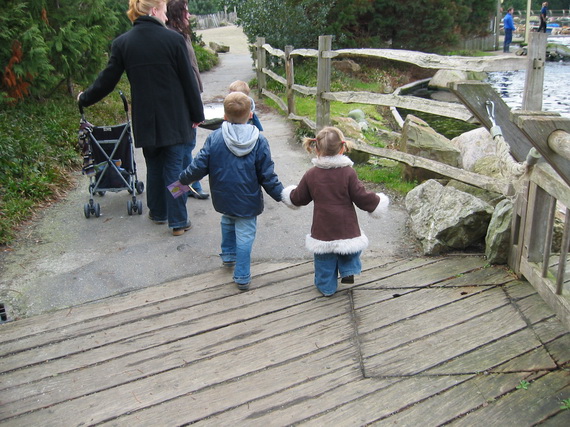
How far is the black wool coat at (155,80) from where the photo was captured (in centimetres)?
464

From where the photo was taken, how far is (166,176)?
16.3 ft

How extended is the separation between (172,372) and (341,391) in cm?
95

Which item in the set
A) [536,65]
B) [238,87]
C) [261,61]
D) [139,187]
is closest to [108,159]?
[139,187]

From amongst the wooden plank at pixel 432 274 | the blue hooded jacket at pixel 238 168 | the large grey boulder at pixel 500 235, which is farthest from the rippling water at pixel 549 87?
the blue hooded jacket at pixel 238 168

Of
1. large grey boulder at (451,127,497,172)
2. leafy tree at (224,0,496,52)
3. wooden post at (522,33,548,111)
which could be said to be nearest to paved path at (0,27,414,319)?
wooden post at (522,33,548,111)

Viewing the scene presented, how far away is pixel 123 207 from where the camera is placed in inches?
230

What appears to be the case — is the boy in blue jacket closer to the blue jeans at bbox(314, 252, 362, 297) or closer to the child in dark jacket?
the child in dark jacket

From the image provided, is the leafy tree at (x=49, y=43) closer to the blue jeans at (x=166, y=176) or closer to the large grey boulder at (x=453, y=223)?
the blue jeans at (x=166, y=176)

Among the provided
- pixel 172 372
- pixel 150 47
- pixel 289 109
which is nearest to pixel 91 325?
pixel 172 372

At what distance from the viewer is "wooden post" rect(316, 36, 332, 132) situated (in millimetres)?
7828

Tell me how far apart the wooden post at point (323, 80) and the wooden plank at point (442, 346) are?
4.89 meters

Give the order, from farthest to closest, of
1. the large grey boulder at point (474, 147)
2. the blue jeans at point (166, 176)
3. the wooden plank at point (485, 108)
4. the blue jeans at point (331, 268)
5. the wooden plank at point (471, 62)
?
the large grey boulder at point (474, 147)
the wooden plank at point (471, 62)
the blue jeans at point (166, 176)
the wooden plank at point (485, 108)
the blue jeans at point (331, 268)

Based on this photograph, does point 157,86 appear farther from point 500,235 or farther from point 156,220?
point 500,235

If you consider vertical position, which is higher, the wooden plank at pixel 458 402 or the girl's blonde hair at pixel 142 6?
the girl's blonde hair at pixel 142 6
